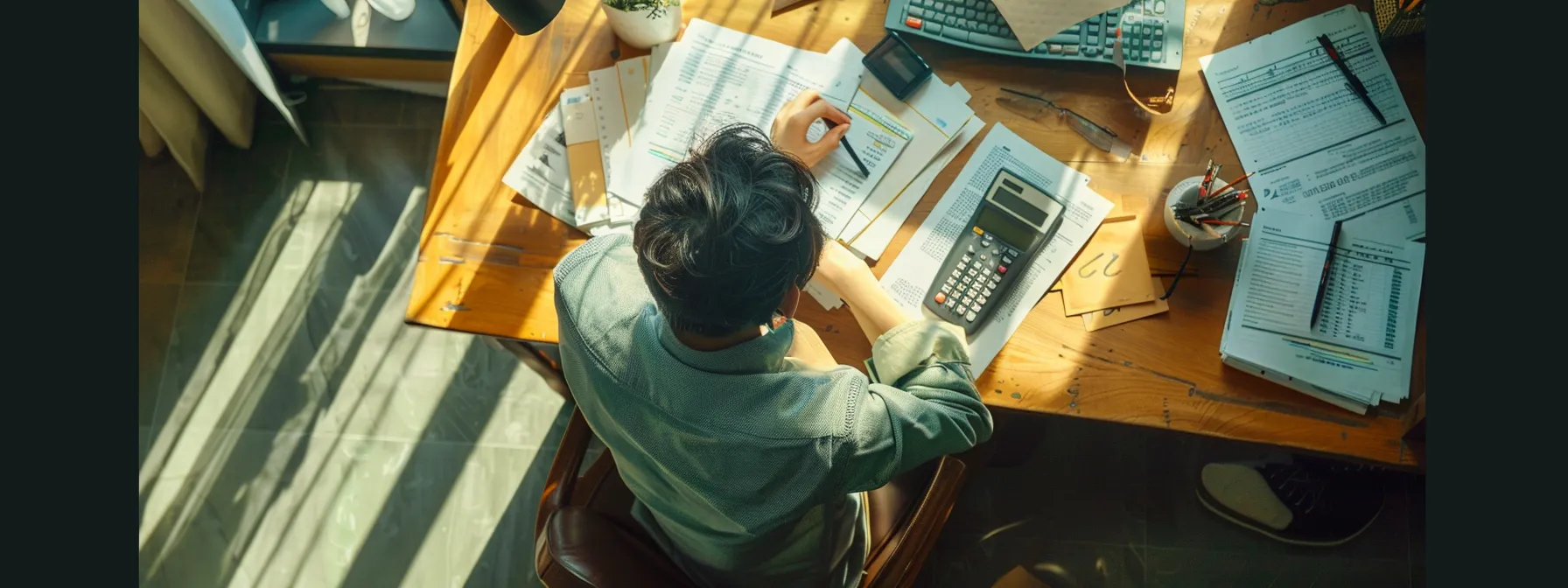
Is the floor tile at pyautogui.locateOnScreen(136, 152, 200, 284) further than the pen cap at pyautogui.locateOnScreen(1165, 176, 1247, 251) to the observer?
Yes

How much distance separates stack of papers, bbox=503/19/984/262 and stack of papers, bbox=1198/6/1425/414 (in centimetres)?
43

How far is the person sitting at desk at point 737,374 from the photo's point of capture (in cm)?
91

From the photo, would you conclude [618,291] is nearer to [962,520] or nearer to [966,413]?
[966,413]

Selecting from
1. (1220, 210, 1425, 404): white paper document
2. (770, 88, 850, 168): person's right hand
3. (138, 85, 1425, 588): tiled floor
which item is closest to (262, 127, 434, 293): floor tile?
(138, 85, 1425, 588): tiled floor

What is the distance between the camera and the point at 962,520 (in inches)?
78.0

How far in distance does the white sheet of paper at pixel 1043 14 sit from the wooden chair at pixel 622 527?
653 mm

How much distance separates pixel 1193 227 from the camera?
128 cm

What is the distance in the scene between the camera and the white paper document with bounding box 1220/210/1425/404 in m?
1.25

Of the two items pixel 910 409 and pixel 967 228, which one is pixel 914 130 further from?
pixel 910 409

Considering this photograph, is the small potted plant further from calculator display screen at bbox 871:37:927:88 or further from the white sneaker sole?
the white sneaker sole

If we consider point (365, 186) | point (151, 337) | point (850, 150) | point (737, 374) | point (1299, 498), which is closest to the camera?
point (737, 374)

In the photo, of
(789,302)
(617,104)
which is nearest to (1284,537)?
(789,302)

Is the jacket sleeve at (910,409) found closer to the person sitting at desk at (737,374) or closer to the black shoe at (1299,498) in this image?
the person sitting at desk at (737,374)

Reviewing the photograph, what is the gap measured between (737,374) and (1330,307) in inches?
34.0
